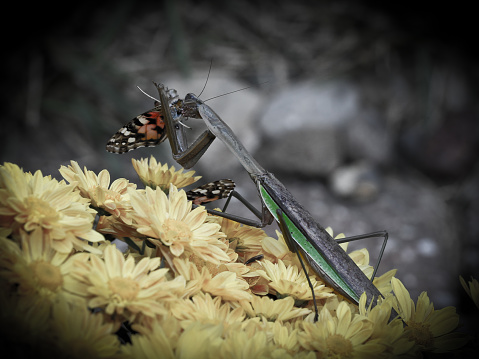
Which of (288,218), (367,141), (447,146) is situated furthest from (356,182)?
(288,218)

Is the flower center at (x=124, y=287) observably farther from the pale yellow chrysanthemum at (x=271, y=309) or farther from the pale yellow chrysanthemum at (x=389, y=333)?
the pale yellow chrysanthemum at (x=389, y=333)

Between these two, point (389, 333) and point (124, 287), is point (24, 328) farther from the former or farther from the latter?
point (389, 333)

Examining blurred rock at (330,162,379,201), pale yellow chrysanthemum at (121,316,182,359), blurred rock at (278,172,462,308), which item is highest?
blurred rock at (330,162,379,201)

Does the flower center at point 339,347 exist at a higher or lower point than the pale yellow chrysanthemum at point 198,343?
lower

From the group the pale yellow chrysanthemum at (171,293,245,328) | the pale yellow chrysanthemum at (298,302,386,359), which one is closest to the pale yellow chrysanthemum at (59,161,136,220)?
the pale yellow chrysanthemum at (171,293,245,328)

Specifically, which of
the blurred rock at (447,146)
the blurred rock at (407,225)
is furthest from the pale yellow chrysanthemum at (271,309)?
the blurred rock at (447,146)

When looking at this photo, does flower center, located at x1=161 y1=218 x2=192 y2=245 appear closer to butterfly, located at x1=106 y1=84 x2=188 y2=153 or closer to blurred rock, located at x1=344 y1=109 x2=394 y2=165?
butterfly, located at x1=106 y1=84 x2=188 y2=153

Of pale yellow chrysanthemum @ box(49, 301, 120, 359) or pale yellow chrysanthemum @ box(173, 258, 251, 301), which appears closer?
pale yellow chrysanthemum @ box(49, 301, 120, 359)
